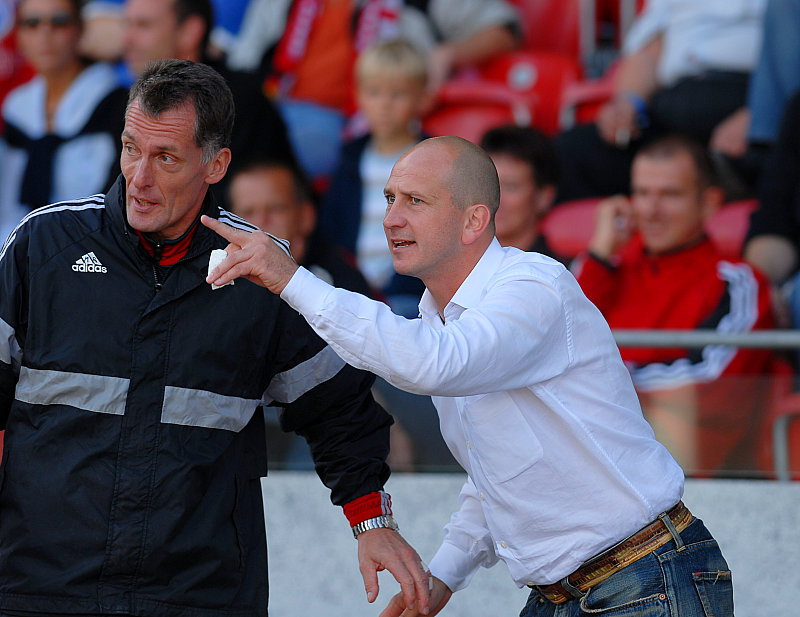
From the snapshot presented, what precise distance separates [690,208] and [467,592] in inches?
75.5

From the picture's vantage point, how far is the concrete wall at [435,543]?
14.1 ft

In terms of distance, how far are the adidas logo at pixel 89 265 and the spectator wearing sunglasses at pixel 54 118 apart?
3456 mm

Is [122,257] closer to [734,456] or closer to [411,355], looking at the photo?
[411,355]

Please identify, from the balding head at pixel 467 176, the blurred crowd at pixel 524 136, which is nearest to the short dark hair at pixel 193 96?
the balding head at pixel 467 176

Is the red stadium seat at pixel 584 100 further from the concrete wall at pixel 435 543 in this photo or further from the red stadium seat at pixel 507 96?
the concrete wall at pixel 435 543

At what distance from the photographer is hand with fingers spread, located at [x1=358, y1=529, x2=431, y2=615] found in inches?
111

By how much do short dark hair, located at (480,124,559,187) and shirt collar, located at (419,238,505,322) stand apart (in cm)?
260

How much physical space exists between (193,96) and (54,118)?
399cm

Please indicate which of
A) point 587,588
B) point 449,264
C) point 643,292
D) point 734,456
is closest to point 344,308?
point 449,264

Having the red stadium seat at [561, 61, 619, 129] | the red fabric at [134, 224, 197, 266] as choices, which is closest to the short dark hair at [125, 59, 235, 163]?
the red fabric at [134, 224, 197, 266]

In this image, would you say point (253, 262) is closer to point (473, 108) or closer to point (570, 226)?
point (570, 226)

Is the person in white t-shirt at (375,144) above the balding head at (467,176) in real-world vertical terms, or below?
below

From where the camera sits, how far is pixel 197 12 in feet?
20.1

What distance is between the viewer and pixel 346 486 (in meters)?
2.94
